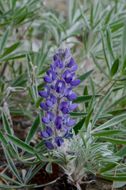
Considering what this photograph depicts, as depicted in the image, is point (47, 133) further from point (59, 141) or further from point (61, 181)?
point (61, 181)

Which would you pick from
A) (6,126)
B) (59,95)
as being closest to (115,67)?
(59,95)

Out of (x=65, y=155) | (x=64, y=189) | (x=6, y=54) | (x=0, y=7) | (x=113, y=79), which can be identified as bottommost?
(x=64, y=189)

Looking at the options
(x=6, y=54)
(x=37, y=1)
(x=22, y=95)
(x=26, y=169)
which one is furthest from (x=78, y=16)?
(x=26, y=169)

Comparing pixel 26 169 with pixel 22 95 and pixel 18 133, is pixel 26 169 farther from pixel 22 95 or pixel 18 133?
pixel 22 95

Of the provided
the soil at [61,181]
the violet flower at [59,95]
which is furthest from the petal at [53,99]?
the soil at [61,181]

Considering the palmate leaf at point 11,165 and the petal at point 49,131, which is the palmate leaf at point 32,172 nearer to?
the palmate leaf at point 11,165

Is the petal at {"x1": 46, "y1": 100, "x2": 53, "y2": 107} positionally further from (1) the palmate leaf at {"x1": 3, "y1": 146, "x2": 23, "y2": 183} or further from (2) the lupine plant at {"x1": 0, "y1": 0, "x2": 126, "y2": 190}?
(1) the palmate leaf at {"x1": 3, "y1": 146, "x2": 23, "y2": 183}

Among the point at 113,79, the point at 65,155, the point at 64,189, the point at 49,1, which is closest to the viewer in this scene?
the point at 65,155

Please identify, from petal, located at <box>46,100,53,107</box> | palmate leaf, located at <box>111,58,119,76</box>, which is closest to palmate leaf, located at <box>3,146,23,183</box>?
petal, located at <box>46,100,53,107</box>
